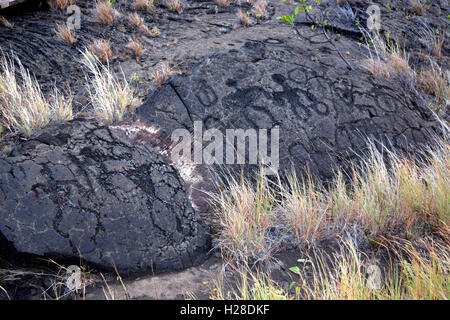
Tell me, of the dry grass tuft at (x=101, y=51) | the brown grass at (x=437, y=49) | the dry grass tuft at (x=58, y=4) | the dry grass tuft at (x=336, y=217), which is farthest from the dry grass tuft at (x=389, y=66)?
the dry grass tuft at (x=58, y=4)

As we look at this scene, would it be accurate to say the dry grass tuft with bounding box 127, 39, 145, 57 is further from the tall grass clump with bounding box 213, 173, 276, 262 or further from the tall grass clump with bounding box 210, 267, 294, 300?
the tall grass clump with bounding box 210, 267, 294, 300

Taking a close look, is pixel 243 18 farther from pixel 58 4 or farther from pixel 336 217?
pixel 336 217

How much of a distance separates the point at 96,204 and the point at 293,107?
2300 mm

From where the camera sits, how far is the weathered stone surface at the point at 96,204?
2189 mm

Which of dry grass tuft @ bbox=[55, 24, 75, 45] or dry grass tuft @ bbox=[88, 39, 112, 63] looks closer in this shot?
dry grass tuft @ bbox=[88, 39, 112, 63]

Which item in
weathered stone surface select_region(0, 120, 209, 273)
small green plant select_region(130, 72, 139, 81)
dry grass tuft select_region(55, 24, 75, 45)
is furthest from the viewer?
dry grass tuft select_region(55, 24, 75, 45)

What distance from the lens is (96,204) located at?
2.42 metres

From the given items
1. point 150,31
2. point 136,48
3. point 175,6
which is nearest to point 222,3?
point 175,6

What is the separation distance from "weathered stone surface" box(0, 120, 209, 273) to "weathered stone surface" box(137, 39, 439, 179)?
0.77m

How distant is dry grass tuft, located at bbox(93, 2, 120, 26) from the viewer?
5328 mm

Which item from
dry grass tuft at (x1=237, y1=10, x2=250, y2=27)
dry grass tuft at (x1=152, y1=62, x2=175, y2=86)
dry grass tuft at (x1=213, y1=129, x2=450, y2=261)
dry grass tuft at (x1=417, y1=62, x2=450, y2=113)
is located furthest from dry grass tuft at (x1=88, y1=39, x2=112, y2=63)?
dry grass tuft at (x1=417, y1=62, x2=450, y2=113)

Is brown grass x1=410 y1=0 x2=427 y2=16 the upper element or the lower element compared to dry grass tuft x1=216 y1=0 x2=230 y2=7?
lower

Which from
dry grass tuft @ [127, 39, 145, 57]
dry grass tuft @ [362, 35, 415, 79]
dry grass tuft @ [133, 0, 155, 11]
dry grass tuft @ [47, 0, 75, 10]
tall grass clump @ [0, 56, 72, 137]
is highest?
dry grass tuft @ [47, 0, 75, 10]
